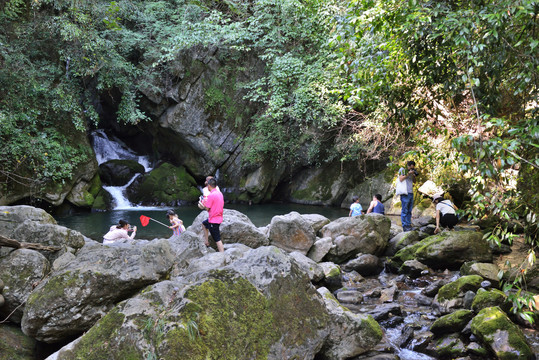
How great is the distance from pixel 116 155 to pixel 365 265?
55.8 ft

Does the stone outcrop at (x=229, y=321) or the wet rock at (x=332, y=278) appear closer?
the stone outcrop at (x=229, y=321)

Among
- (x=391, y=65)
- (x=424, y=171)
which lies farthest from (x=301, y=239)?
(x=424, y=171)

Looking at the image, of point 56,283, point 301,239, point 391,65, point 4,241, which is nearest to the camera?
point 56,283

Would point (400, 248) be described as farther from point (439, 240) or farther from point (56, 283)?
point (56, 283)

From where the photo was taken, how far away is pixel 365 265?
8.60m

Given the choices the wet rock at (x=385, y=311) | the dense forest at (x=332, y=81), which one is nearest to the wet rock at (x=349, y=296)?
the wet rock at (x=385, y=311)

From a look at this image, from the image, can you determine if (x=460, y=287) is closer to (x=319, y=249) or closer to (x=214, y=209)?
(x=319, y=249)

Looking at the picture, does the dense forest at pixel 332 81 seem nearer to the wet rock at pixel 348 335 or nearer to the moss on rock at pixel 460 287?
the moss on rock at pixel 460 287

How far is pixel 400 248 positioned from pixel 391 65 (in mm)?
6226

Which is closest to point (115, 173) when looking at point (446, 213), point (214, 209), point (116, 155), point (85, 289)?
point (116, 155)

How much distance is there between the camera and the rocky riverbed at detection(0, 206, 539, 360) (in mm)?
3521

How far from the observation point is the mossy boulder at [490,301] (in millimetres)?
5488

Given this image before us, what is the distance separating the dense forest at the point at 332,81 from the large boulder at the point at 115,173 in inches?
129

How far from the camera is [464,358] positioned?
4.72m
